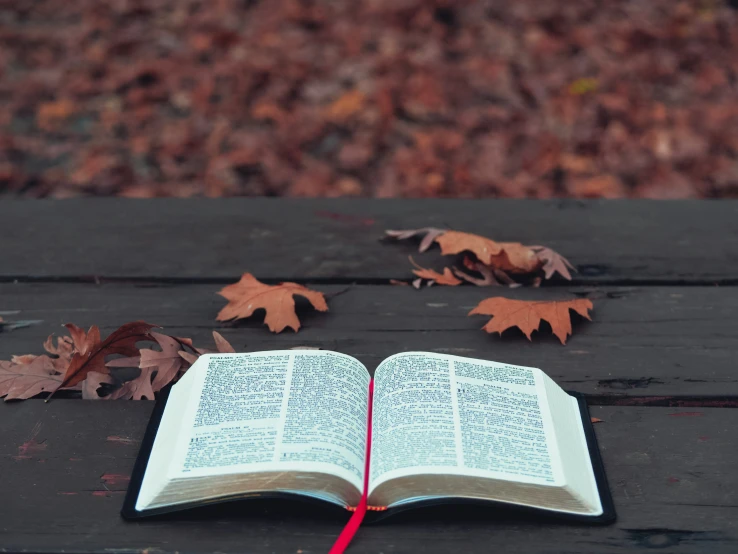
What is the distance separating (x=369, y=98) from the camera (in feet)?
9.27

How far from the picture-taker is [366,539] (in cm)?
83

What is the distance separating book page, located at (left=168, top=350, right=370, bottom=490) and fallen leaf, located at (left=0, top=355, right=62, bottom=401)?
0.24 metres

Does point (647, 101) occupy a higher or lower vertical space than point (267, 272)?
lower

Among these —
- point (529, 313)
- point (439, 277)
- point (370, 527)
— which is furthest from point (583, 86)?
point (370, 527)

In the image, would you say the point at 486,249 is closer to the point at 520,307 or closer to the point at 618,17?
the point at 520,307

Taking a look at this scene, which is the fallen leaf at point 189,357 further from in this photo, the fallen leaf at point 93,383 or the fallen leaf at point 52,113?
the fallen leaf at point 52,113

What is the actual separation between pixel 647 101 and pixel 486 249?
69.7 inches

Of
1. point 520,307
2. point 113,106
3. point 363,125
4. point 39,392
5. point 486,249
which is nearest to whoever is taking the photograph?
point 39,392

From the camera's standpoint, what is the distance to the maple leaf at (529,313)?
46.3 inches

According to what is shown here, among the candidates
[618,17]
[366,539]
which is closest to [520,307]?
[366,539]

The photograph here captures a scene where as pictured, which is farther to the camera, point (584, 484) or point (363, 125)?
point (363, 125)

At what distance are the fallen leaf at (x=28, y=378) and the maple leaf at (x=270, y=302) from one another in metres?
0.27

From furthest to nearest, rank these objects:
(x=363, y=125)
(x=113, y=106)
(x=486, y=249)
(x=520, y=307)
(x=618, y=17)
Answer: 1. (x=618, y=17)
2. (x=113, y=106)
3. (x=363, y=125)
4. (x=486, y=249)
5. (x=520, y=307)

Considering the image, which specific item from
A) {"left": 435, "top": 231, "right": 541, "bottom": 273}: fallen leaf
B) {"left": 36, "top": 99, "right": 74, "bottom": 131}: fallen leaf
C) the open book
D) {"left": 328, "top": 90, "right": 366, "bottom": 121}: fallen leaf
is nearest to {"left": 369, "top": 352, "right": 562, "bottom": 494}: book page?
the open book
